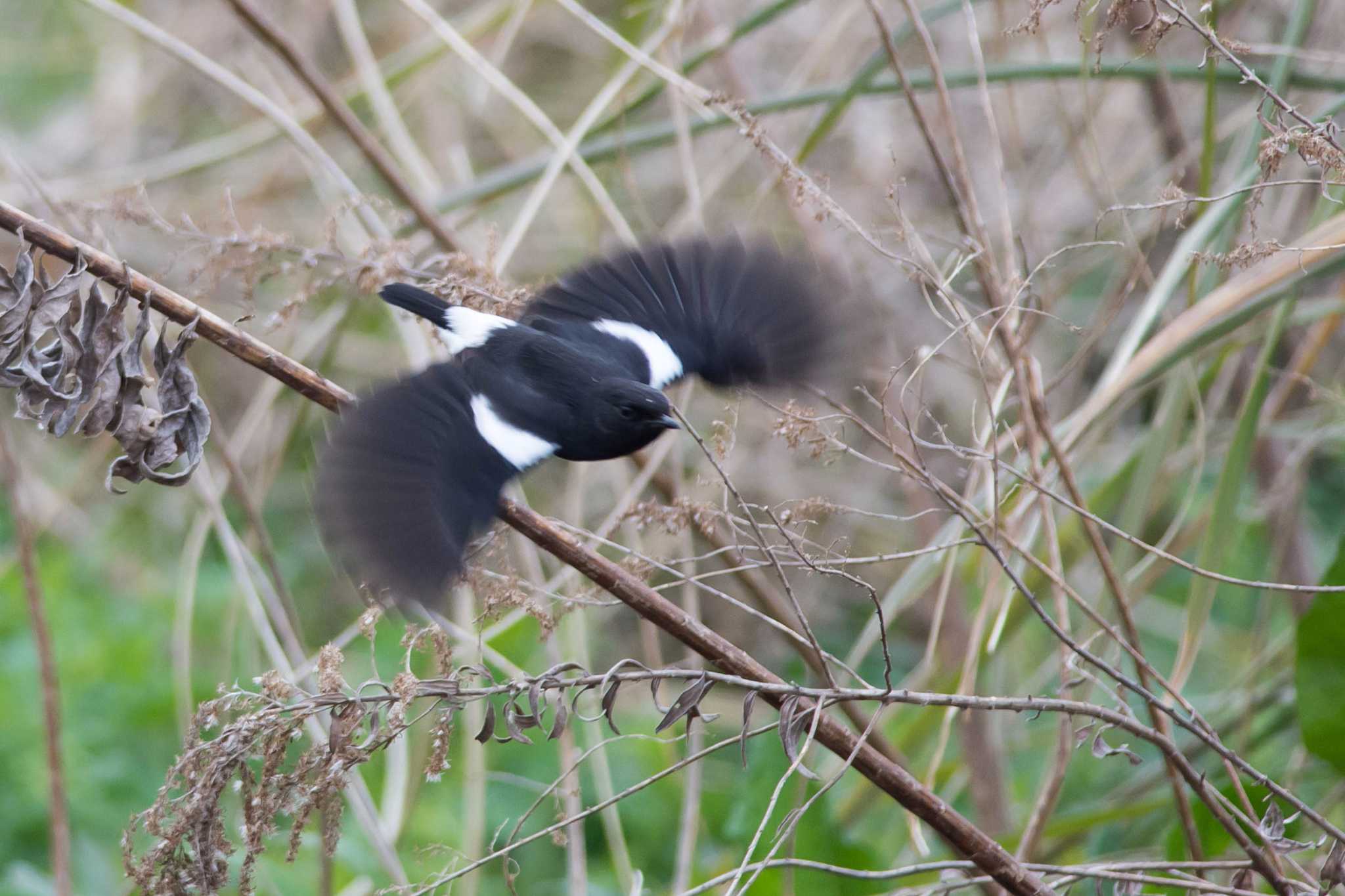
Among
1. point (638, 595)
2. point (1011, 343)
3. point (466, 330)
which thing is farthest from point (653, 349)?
point (638, 595)

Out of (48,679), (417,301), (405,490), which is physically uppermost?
(417,301)

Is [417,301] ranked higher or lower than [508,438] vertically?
higher

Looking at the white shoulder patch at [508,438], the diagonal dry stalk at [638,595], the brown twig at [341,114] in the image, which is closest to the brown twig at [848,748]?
the diagonal dry stalk at [638,595]

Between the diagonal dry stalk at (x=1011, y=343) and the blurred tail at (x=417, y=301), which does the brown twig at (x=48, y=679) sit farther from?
the diagonal dry stalk at (x=1011, y=343)

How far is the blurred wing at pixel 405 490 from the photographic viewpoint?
1.21m

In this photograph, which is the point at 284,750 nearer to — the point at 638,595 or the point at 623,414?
the point at 638,595

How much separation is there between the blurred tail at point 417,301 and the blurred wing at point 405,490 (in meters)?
0.17

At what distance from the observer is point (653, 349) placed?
1.72 metres

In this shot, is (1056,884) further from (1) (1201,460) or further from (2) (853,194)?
(2) (853,194)

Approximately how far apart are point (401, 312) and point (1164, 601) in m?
2.16

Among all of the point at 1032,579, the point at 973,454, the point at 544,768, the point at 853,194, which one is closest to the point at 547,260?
the point at 853,194

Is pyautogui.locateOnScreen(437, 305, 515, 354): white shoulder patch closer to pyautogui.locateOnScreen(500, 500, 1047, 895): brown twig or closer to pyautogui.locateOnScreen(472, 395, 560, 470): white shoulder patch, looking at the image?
pyautogui.locateOnScreen(472, 395, 560, 470): white shoulder patch

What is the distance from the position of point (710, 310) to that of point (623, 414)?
0.67 ft

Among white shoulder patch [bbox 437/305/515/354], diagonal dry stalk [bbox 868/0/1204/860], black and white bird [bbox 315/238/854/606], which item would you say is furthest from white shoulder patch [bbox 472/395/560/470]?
diagonal dry stalk [bbox 868/0/1204/860]
